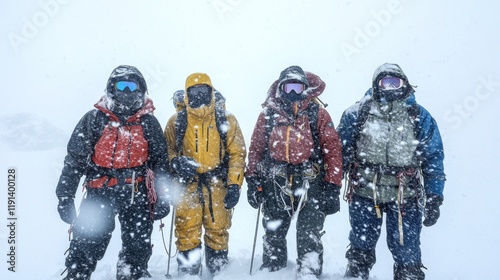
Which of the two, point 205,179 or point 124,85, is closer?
point 124,85

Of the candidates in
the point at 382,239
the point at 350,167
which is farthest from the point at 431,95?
the point at 350,167

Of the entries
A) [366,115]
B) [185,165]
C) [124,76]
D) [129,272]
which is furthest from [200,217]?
[366,115]

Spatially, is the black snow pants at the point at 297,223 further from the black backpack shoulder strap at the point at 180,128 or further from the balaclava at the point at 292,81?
the black backpack shoulder strap at the point at 180,128

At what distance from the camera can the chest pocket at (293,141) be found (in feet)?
14.7

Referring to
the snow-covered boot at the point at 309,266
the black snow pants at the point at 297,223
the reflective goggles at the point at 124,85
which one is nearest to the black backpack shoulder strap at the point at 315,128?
the black snow pants at the point at 297,223

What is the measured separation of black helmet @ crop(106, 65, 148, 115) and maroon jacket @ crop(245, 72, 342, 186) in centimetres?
160

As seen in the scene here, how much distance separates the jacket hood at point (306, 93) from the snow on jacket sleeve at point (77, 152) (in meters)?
2.16

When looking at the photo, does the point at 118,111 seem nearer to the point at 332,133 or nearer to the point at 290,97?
the point at 290,97

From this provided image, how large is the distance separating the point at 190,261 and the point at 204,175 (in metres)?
1.14

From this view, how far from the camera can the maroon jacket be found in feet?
14.8

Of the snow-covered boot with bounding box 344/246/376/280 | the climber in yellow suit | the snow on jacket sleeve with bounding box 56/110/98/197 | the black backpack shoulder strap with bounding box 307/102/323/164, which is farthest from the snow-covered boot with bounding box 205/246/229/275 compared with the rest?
the snow on jacket sleeve with bounding box 56/110/98/197

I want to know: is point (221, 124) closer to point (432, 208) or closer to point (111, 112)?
→ point (111, 112)

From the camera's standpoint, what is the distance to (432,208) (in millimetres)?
4324

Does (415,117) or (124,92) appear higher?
(415,117)
